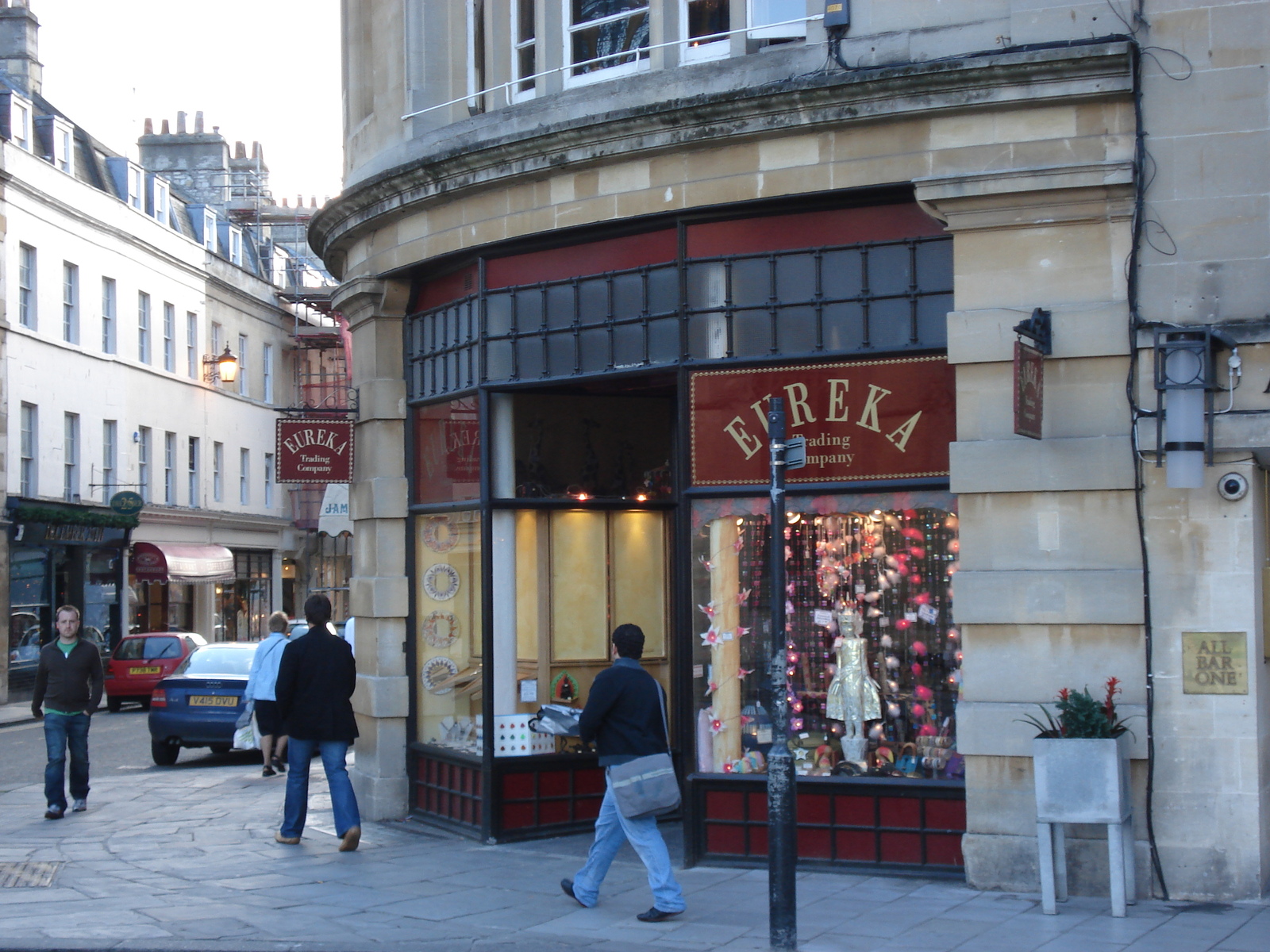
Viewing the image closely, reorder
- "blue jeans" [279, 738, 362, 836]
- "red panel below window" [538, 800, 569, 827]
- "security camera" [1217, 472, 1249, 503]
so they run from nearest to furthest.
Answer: "security camera" [1217, 472, 1249, 503] → "blue jeans" [279, 738, 362, 836] → "red panel below window" [538, 800, 569, 827]

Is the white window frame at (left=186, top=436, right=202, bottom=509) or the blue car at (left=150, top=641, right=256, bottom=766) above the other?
the white window frame at (left=186, top=436, right=202, bottom=509)

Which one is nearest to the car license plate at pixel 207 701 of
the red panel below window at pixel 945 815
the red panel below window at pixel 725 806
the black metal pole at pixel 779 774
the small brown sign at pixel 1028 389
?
the red panel below window at pixel 725 806

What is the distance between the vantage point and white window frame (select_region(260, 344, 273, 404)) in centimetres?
4502

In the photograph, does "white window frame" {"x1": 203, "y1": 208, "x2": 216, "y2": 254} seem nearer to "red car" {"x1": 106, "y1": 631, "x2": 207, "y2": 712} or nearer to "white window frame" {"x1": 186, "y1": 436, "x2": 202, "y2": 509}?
"white window frame" {"x1": 186, "y1": 436, "x2": 202, "y2": 509}

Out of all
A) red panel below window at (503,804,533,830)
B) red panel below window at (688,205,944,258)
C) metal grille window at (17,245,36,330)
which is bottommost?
→ red panel below window at (503,804,533,830)

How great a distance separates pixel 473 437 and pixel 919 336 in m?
3.81

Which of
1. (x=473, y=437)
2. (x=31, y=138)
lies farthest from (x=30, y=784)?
(x=31, y=138)

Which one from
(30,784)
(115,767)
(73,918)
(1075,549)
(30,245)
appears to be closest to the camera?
(73,918)

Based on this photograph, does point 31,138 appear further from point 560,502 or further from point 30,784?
point 560,502

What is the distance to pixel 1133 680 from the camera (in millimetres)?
8469

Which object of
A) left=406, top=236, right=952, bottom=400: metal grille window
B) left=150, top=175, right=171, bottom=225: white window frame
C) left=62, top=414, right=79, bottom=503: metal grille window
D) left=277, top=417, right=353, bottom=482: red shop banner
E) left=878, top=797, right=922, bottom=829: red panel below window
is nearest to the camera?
left=878, top=797, right=922, bottom=829: red panel below window

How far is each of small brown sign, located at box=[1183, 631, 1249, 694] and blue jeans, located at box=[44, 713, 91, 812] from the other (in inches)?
357

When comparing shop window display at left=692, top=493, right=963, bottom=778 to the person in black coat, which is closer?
shop window display at left=692, top=493, right=963, bottom=778

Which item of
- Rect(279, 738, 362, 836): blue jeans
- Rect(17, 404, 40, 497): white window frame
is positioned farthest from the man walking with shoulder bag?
Rect(17, 404, 40, 497): white window frame
